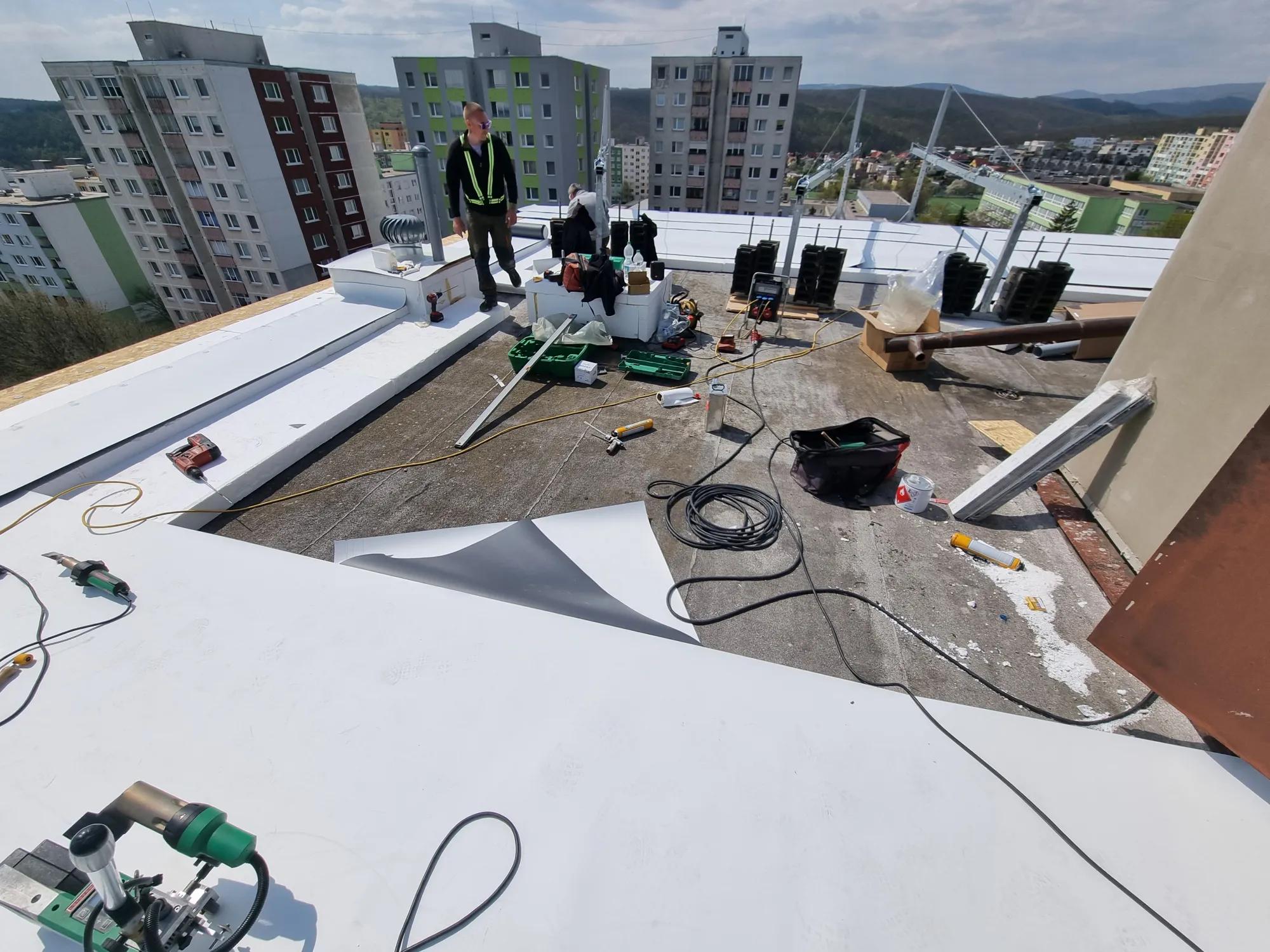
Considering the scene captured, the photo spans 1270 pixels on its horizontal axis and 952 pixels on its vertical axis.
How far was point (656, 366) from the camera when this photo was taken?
5.68 metres

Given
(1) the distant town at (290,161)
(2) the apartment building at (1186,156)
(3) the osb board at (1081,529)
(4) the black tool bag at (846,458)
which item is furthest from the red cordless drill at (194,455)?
(2) the apartment building at (1186,156)

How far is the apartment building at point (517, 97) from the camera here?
30.7 metres

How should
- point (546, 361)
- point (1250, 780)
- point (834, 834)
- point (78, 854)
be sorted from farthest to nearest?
point (546, 361), point (1250, 780), point (834, 834), point (78, 854)

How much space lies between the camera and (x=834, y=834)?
1.80m

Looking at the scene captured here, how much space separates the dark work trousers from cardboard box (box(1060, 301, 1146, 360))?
6919 millimetres

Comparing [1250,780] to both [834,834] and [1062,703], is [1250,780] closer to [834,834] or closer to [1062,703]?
[1062,703]

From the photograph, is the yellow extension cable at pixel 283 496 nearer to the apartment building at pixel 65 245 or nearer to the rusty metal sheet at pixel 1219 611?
the rusty metal sheet at pixel 1219 611

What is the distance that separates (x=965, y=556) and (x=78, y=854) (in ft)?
14.3

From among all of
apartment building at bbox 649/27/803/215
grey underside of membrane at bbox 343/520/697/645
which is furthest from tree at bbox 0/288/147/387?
apartment building at bbox 649/27/803/215

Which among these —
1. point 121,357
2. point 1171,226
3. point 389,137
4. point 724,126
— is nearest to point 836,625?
point 121,357

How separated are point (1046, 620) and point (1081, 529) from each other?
1123 mm

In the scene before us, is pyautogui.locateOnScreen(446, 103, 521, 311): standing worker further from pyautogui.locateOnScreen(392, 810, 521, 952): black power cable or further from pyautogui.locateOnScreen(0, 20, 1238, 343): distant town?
pyautogui.locateOnScreen(0, 20, 1238, 343): distant town

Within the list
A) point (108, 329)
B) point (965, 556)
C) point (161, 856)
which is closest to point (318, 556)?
point (161, 856)

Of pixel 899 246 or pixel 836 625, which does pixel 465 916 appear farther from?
pixel 899 246
